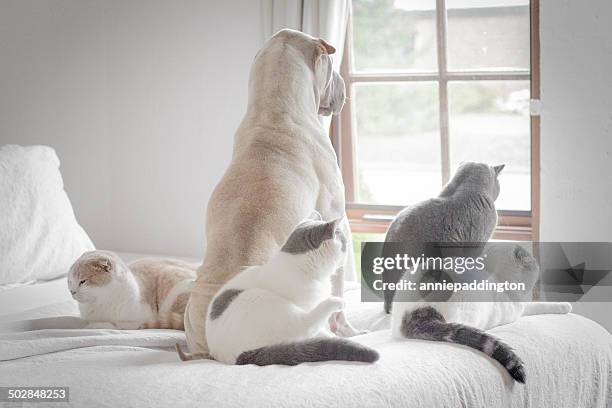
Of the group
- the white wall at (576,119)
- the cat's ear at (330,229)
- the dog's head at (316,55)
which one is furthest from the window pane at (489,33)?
the cat's ear at (330,229)

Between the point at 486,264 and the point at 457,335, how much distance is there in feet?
0.59

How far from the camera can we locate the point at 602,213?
2812 mm

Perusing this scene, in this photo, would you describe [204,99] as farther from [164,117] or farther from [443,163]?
[443,163]

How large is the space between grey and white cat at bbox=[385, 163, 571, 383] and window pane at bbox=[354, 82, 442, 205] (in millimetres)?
1372

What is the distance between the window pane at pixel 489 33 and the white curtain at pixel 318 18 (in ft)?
1.24

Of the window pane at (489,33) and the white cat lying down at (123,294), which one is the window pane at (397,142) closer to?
the window pane at (489,33)

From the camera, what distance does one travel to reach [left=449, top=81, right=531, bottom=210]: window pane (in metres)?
3.09

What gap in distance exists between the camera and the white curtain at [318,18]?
311 cm

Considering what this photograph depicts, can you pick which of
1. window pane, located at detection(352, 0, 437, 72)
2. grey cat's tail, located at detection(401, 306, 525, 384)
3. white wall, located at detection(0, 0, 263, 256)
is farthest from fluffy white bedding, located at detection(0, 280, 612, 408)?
white wall, located at detection(0, 0, 263, 256)

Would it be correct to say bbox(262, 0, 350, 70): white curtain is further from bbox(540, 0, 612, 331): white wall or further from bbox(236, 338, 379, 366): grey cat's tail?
bbox(236, 338, 379, 366): grey cat's tail

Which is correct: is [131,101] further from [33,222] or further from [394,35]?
[394,35]

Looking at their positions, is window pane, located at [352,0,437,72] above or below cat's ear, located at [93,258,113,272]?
above

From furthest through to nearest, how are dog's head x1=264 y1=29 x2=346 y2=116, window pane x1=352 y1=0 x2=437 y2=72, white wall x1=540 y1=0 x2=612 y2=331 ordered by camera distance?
1. window pane x1=352 y1=0 x2=437 y2=72
2. white wall x1=540 y1=0 x2=612 y2=331
3. dog's head x1=264 y1=29 x2=346 y2=116

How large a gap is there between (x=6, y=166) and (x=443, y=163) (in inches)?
59.1
